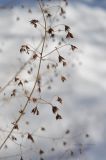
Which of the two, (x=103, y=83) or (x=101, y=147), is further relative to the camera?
(x=103, y=83)

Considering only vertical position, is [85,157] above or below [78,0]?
below

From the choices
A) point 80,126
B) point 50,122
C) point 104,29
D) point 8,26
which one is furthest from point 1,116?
point 104,29

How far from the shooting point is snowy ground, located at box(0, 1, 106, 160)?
4.34 metres

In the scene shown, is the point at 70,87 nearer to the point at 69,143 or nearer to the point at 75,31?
the point at 69,143

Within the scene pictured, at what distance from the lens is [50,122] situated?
4379 millimetres

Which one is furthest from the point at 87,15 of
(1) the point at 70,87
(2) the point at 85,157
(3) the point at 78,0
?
(2) the point at 85,157

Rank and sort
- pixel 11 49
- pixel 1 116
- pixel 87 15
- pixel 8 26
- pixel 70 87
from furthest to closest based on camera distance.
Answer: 1. pixel 87 15
2. pixel 8 26
3. pixel 11 49
4. pixel 70 87
5. pixel 1 116

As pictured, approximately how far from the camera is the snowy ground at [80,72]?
4.34 metres

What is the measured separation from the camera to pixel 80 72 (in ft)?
16.8

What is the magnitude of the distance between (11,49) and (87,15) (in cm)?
133

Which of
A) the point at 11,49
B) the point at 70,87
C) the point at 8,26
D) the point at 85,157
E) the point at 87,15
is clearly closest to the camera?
the point at 85,157

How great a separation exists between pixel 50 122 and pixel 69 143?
277mm

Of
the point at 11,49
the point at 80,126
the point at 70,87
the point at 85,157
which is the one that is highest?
the point at 11,49

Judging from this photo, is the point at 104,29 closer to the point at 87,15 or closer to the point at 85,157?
the point at 87,15
